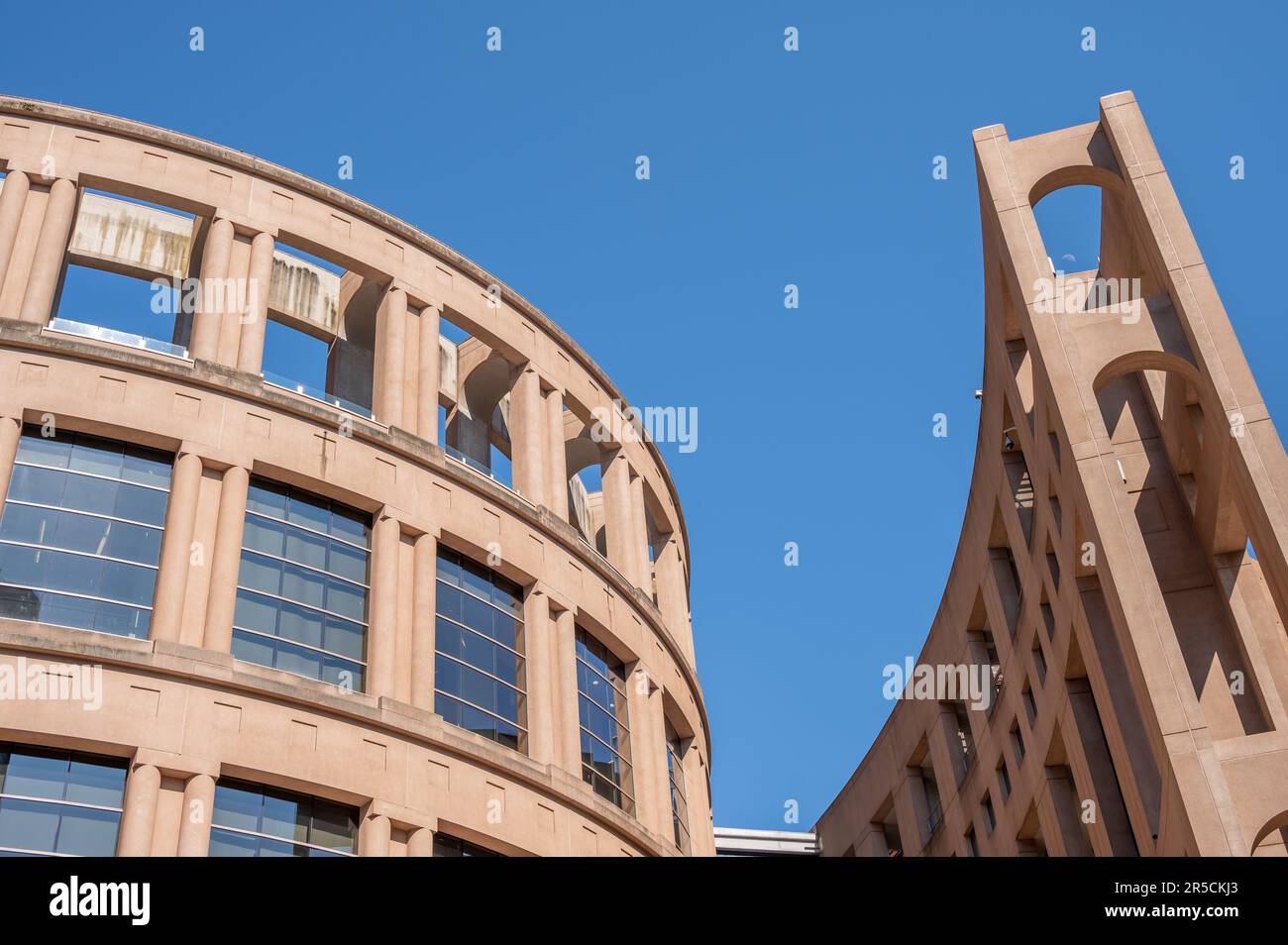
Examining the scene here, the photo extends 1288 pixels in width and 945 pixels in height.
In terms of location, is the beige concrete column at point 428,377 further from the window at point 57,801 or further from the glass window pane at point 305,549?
the window at point 57,801

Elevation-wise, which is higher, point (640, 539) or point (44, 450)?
point (640, 539)

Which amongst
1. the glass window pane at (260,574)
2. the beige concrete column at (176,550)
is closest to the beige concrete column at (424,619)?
the glass window pane at (260,574)

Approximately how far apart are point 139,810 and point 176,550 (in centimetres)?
476

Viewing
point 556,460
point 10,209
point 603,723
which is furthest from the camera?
point 556,460

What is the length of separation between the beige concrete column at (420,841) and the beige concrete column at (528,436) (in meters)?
9.10

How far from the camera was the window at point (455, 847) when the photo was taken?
2516cm

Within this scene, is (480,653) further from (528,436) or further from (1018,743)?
(1018,743)

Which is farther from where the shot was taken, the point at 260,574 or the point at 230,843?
the point at 260,574

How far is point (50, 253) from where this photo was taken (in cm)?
2706

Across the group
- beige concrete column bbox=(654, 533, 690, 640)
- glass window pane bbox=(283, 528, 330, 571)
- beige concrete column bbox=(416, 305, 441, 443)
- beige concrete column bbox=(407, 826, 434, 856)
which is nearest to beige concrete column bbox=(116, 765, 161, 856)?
beige concrete column bbox=(407, 826, 434, 856)

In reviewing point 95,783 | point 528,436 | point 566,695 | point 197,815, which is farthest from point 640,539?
point 95,783

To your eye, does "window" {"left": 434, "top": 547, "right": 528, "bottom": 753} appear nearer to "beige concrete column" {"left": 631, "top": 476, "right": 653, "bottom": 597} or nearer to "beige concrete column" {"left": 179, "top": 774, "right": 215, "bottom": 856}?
"beige concrete column" {"left": 179, "top": 774, "right": 215, "bottom": 856}

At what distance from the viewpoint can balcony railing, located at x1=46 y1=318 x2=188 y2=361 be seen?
26.4m
